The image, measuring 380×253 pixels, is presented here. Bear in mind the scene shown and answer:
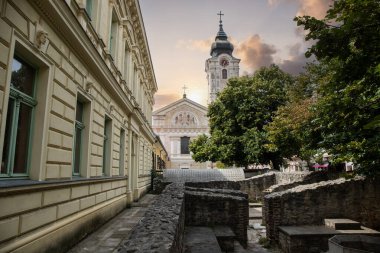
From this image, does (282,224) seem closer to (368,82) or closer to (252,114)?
(368,82)

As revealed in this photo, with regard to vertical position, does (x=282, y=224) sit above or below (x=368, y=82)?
below

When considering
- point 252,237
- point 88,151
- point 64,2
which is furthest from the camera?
point 252,237

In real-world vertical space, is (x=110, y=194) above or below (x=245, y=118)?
below

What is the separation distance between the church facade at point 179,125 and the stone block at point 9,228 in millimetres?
48148

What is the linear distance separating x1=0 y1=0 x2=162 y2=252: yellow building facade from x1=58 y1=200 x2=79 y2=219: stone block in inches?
0.8

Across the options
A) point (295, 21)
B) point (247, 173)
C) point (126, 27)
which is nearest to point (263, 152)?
point (247, 173)

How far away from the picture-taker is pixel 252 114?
2692 centimetres

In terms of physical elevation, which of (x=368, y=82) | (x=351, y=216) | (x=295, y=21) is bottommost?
(x=351, y=216)

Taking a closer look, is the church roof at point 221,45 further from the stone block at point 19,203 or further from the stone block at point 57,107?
the stone block at point 19,203

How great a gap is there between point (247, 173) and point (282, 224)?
1702 cm

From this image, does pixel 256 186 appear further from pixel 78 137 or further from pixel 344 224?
pixel 78 137

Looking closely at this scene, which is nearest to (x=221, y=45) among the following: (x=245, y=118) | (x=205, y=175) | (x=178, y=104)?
(x=178, y=104)

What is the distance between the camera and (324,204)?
10281 millimetres

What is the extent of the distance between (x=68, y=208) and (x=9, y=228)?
2161mm
